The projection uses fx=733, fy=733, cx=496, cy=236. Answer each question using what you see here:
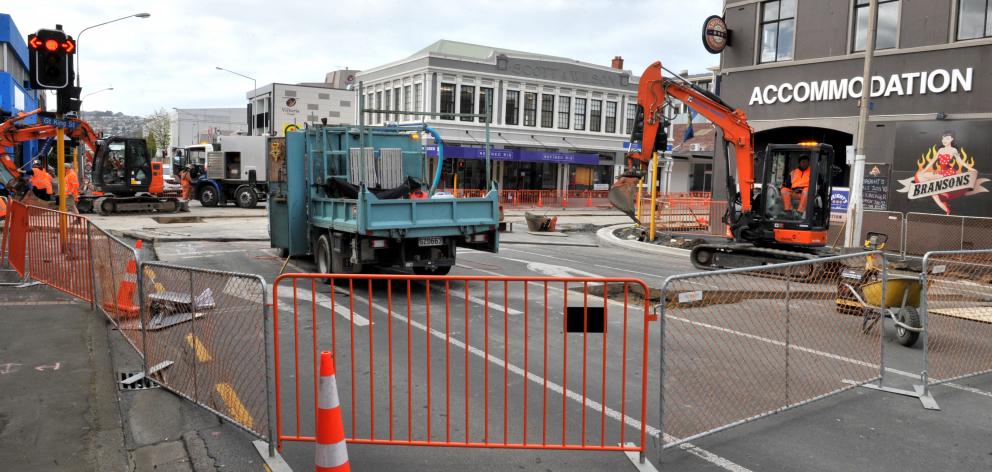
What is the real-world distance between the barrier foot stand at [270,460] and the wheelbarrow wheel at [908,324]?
7301 mm

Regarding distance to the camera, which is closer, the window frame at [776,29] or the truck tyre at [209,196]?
the window frame at [776,29]

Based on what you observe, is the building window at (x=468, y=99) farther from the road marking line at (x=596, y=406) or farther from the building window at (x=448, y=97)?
the road marking line at (x=596, y=406)

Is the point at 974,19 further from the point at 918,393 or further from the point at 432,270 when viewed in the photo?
the point at 918,393

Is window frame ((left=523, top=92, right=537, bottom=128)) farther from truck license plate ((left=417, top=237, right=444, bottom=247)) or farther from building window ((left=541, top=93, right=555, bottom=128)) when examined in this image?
truck license plate ((left=417, top=237, right=444, bottom=247))

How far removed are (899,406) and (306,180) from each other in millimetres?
10359

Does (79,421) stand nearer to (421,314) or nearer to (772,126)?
(421,314)

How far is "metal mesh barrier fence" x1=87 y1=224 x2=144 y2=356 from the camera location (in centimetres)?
768

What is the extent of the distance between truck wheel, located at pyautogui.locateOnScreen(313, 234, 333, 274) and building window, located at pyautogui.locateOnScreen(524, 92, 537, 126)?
35.6 m

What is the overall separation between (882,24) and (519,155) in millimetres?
28441

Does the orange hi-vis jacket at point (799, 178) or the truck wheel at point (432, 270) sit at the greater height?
the orange hi-vis jacket at point (799, 178)

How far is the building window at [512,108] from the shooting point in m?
46.7

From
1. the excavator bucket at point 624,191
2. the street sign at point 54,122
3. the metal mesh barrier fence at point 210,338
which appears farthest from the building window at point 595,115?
the metal mesh barrier fence at point 210,338

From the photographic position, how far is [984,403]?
677cm

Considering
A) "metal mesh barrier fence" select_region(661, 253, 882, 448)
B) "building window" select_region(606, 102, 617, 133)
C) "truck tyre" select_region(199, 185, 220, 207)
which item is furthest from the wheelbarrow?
"building window" select_region(606, 102, 617, 133)
